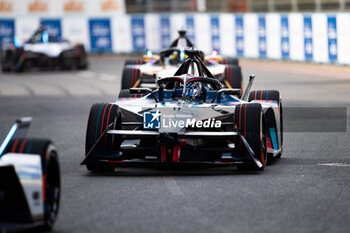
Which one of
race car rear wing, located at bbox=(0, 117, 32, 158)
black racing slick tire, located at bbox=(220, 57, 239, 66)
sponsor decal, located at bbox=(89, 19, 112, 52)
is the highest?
race car rear wing, located at bbox=(0, 117, 32, 158)

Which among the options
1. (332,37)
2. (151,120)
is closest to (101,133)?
(151,120)

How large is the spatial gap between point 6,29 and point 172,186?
29794mm

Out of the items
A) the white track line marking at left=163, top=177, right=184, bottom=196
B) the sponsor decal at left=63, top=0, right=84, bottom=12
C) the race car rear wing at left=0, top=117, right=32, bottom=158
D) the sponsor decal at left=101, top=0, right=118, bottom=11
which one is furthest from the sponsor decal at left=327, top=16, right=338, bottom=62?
the race car rear wing at left=0, top=117, right=32, bottom=158

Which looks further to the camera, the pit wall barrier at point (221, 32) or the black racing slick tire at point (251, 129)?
the pit wall barrier at point (221, 32)

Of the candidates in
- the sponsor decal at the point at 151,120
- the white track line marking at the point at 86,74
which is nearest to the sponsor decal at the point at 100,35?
the white track line marking at the point at 86,74

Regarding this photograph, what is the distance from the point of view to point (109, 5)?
38.3m

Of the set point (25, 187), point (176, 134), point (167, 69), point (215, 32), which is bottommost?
point (215, 32)

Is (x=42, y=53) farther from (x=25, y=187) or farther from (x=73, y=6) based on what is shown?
Result: (x=25, y=187)

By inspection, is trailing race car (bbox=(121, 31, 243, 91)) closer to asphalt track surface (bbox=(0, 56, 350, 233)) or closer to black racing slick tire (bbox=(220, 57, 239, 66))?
black racing slick tire (bbox=(220, 57, 239, 66))

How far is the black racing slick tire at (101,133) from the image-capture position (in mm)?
9875

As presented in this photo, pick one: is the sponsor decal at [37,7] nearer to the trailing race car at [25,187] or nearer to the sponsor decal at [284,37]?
the sponsor decal at [284,37]

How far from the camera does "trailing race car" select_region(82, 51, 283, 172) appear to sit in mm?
9680

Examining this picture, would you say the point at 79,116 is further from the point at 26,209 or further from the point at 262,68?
the point at 262,68

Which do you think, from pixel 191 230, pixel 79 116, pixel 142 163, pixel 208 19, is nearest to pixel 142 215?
Result: pixel 191 230
